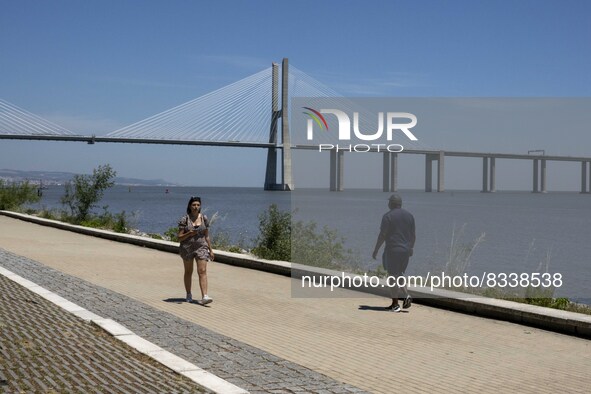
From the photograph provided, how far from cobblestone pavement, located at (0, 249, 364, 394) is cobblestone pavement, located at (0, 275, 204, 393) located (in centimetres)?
11

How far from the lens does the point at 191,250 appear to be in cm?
927

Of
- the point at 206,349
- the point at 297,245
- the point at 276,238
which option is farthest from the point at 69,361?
the point at 276,238

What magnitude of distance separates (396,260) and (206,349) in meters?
2.95

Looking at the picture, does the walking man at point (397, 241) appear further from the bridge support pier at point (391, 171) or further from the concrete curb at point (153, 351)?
the bridge support pier at point (391, 171)

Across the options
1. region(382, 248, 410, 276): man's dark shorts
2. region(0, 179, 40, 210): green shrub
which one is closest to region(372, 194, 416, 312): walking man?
region(382, 248, 410, 276): man's dark shorts

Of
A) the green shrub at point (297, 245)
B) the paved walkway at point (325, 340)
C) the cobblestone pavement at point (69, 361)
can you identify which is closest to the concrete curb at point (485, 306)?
the paved walkway at point (325, 340)

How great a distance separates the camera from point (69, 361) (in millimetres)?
5844

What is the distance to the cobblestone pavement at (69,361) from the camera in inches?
204

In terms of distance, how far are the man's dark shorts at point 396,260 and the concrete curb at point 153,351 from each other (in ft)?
9.99

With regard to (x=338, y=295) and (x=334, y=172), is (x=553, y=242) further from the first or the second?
(x=338, y=295)

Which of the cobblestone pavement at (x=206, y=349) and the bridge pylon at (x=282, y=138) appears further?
the bridge pylon at (x=282, y=138)

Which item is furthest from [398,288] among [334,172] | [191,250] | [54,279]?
[334,172]

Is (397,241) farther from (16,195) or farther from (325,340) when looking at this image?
(16,195)

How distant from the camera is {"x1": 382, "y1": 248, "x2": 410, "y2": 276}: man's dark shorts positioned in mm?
8766
